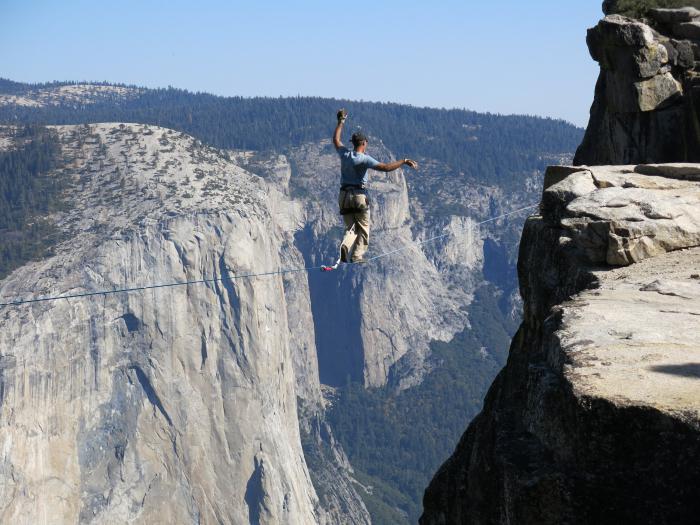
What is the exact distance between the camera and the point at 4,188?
158 m

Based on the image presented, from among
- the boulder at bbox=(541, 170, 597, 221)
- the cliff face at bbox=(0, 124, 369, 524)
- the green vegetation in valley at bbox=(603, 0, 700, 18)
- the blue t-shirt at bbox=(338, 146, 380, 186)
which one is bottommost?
the cliff face at bbox=(0, 124, 369, 524)

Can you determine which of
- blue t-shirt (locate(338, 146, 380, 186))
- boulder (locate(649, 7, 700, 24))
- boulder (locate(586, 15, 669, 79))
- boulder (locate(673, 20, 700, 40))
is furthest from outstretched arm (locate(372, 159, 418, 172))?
boulder (locate(649, 7, 700, 24))

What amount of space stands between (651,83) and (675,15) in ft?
7.52

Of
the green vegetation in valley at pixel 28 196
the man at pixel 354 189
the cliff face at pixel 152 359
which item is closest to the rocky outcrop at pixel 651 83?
the man at pixel 354 189

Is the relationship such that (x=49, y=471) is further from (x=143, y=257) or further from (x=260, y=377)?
(x=260, y=377)

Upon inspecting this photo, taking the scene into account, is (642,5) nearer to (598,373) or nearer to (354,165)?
(354,165)

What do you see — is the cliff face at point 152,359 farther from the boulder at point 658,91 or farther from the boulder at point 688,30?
the boulder at point 688,30

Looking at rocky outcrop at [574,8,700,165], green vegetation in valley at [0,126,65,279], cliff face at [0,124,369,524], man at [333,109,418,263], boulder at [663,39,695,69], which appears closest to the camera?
man at [333,109,418,263]

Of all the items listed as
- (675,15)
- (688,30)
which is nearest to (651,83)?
(688,30)

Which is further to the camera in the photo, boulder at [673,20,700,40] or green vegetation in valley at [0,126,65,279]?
green vegetation in valley at [0,126,65,279]

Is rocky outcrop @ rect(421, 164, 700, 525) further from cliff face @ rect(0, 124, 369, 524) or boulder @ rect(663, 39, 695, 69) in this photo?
cliff face @ rect(0, 124, 369, 524)

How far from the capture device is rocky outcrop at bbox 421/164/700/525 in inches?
→ 332

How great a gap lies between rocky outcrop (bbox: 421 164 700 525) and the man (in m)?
3.63

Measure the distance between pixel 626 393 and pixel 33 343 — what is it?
11702cm
